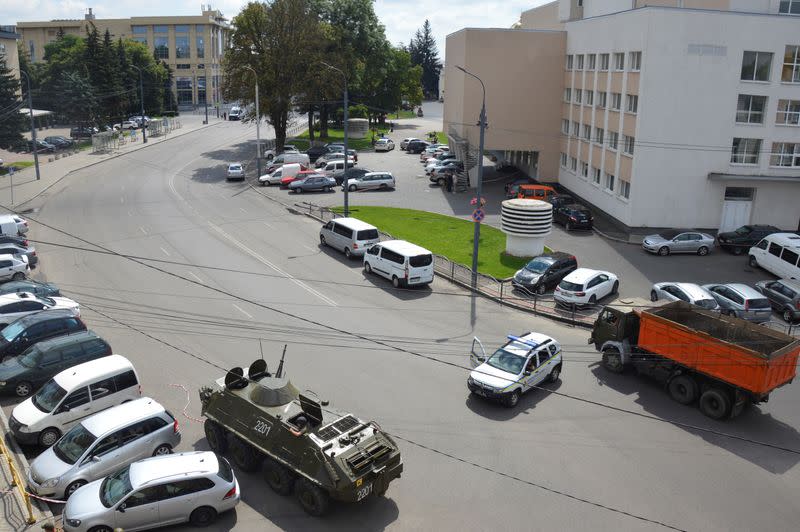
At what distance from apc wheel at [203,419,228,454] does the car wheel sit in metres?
6.17

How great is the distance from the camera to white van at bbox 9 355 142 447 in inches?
642

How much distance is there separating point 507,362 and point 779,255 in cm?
1873

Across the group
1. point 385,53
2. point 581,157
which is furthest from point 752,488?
point 385,53

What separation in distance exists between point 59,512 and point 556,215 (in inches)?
1311

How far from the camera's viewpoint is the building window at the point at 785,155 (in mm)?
38156

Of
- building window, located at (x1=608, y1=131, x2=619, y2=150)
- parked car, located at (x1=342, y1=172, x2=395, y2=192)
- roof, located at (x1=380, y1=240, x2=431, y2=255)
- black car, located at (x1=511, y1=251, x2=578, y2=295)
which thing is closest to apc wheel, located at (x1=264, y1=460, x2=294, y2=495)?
roof, located at (x1=380, y1=240, x2=431, y2=255)

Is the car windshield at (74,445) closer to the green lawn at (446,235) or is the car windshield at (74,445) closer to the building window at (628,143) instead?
the green lawn at (446,235)

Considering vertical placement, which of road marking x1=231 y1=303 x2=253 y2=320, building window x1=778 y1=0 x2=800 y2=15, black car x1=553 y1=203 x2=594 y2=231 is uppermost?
building window x1=778 y1=0 x2=800 y2=15

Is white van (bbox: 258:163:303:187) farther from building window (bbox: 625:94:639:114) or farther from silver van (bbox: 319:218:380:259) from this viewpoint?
building window (bbox: 625:94:639:114)

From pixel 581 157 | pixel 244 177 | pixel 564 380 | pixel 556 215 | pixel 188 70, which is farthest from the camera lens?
pixel 188 70

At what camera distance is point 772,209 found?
39156 millimetres

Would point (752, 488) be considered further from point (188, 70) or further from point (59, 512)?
point (188, 70)

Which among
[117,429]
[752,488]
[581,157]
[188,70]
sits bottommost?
[752,488]

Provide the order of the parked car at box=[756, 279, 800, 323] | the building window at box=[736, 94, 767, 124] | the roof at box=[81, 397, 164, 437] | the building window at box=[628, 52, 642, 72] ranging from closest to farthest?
the roof at box=[81, 397, 164, 437] → the parked car at box=[756, 279, 800, 323] → the building window at box=[736, 94, 767, 124] → the building window at box=[628, 52, 642, 72]
